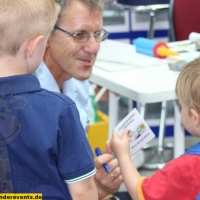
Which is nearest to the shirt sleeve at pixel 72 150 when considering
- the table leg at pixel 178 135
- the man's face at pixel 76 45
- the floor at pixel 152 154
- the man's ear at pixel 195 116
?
the man's ear at pixel 195 116

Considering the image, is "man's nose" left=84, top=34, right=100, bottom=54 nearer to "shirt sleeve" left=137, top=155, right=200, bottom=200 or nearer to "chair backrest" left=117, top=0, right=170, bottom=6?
"shirt sleeve" left=137, top=155, right=200, bottom=200

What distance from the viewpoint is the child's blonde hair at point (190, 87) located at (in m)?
1.52

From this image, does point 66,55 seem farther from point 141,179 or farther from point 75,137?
point 75,137

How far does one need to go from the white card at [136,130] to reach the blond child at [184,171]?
155 mm

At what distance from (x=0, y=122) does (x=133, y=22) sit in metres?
3.41

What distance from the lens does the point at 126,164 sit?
1.72 metres

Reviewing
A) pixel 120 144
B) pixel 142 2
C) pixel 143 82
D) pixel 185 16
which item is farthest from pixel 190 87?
pixel 142 2

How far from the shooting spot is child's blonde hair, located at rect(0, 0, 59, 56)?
1.28 meters

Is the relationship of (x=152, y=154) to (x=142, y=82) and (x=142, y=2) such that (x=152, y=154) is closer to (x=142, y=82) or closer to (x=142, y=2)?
(x=142, y=2)

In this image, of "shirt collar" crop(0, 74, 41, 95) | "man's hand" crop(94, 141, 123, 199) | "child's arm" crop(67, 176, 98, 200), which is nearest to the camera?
"shirt collar" crop(0, 74, 41, 95)

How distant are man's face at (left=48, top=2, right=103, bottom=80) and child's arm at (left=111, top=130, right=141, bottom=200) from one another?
1.11ft

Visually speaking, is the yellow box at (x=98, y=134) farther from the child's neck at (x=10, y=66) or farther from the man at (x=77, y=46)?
the child's neck at (x=10, y=66)

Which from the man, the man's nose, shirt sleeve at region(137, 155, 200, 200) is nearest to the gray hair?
the man

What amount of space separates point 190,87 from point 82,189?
0.45 metres
